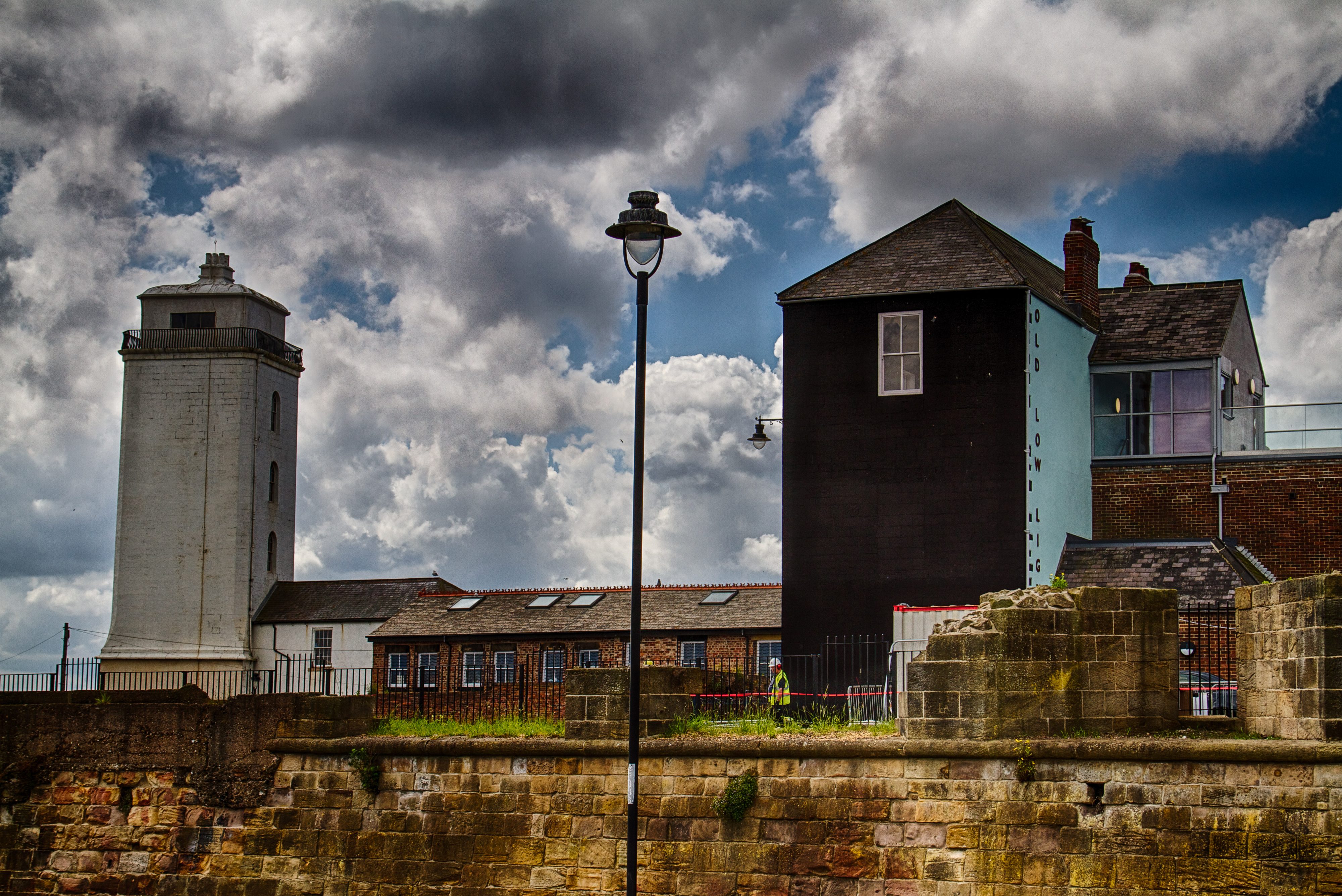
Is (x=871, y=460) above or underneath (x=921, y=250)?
underneath

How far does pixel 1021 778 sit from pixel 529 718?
739 centimetres

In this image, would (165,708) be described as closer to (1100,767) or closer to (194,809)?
(194,809)

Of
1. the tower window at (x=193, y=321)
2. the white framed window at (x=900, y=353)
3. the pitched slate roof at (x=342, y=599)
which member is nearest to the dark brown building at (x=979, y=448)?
the white framed window at (x=900, y=353)

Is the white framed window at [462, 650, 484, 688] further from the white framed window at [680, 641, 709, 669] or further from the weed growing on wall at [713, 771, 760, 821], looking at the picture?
the weed growing on wall at [713, 771, 760, 821]

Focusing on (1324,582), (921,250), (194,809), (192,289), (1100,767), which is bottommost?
(194,809)

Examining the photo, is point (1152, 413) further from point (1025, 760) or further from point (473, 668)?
point (473, 668)

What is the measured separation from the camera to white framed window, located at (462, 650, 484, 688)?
40.6 m

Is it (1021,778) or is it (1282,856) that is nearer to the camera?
(1282,856)

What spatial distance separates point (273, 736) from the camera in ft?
64.6

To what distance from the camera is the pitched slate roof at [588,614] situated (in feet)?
131

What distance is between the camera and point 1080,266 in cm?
3047

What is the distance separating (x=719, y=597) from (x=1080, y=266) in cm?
1515

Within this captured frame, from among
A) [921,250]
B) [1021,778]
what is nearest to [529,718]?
[1021,778]

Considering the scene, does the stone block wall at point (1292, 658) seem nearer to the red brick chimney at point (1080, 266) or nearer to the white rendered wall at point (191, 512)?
the red brick chimney at point (1080, 266)
